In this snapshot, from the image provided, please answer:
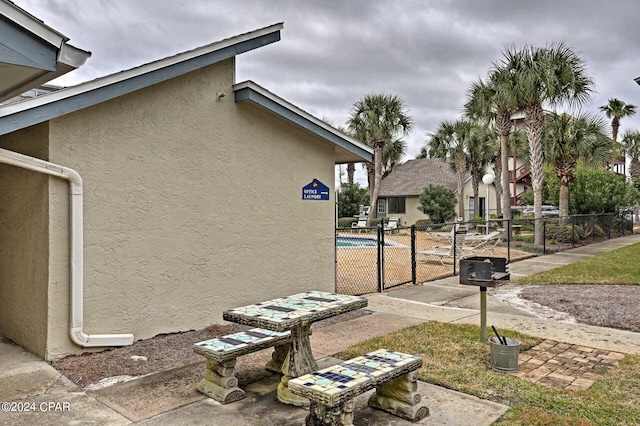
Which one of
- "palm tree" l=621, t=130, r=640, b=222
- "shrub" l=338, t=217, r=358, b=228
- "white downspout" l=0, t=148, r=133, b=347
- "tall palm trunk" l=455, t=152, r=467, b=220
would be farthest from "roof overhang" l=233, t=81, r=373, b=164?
"palm tree" l=621, t=130, r=640, b=222

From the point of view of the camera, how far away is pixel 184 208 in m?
6.11

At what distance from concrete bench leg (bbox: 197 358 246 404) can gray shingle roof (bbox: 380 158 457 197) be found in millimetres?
30473

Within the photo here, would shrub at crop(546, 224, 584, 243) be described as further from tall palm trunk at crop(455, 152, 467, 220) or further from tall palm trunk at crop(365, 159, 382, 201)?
tall palm trunk at crop(365, 159, 382, 201)

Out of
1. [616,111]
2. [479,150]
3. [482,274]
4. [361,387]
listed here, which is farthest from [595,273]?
[616,111]

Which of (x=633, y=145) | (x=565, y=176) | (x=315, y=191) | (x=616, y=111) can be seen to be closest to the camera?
(x=315, y=191)

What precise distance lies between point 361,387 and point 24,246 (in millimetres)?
4610

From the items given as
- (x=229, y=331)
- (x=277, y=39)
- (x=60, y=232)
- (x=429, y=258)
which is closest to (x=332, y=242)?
(x=229, y=331)

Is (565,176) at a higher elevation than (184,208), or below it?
higher

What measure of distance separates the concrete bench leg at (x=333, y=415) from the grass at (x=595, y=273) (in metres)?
8.46

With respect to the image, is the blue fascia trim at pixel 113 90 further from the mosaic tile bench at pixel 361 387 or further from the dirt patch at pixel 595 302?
the dirt patch at pixel 595 302

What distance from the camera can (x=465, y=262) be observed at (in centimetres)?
543

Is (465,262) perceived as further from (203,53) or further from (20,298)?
(20,298)

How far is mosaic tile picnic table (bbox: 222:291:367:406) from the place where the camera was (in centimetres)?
388

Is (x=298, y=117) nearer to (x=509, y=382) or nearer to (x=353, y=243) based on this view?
(x=509, y=382)
